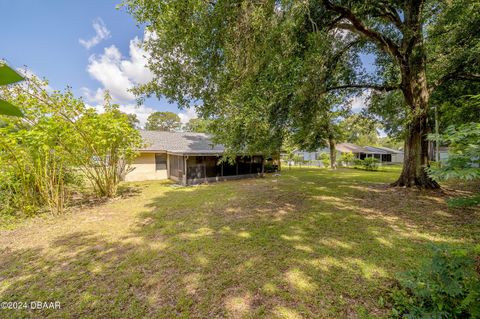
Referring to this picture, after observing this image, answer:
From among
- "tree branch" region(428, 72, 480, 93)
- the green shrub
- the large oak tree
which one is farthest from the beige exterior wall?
"tree branch" region(428, 72, 480, 93)

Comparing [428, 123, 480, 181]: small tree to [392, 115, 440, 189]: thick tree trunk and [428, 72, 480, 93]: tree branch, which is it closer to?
[392, 115, 440, 189]: thick tree trunk

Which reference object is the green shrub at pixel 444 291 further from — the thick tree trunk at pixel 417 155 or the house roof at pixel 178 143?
the house roof at pixel 178 143

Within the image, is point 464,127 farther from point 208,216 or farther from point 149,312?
point 208,216

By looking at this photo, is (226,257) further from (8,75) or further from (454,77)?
(454,77)

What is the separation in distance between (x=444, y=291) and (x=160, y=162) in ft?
49.8

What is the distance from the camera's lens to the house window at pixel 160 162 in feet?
49.2

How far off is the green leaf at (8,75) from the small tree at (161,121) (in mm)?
43878

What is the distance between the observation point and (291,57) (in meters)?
5.17

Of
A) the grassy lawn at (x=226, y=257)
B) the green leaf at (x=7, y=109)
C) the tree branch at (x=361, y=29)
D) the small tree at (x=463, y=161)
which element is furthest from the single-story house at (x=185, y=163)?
the green leaf at (x=7, y=109)

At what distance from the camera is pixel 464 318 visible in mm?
2287

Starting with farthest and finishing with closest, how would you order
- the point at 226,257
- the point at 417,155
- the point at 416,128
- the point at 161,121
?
the point at 161,121, the point at 417,155, the point at 416,128, the point at 226,257

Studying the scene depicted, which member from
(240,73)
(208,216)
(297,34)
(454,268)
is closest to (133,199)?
(208,216)

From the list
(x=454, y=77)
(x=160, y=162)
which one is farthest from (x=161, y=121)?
(x=454, y=77)

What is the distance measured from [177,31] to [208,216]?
5061 mm
